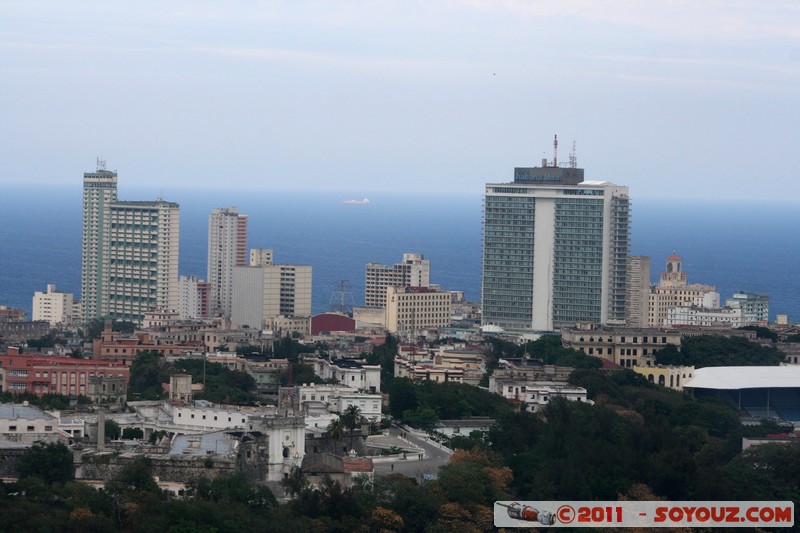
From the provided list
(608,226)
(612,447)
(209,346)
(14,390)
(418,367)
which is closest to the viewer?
(612,447)

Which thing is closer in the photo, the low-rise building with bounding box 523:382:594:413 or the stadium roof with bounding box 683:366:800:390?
the low-rise building with bounding box 523:382:594:413

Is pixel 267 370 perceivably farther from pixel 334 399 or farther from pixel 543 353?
pixel 334 399

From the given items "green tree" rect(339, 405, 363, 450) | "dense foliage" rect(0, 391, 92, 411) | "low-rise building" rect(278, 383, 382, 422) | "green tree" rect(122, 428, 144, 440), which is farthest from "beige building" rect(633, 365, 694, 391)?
"green tree" rect(122, 428, 144, 440)

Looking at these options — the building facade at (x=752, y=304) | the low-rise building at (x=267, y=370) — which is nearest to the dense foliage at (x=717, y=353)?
the low-rise building at (x=267, y=370)

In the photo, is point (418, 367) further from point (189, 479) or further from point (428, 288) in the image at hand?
point (428, 288)

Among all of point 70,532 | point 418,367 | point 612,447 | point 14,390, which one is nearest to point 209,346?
point 418,367

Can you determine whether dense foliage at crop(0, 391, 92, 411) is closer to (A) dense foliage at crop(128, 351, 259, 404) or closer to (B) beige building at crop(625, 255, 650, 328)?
(A) dense foliage at crop(128, 351, 259, 404)

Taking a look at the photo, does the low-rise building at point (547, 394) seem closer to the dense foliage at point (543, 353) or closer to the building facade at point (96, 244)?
the dense foliage at point (543, 353)
